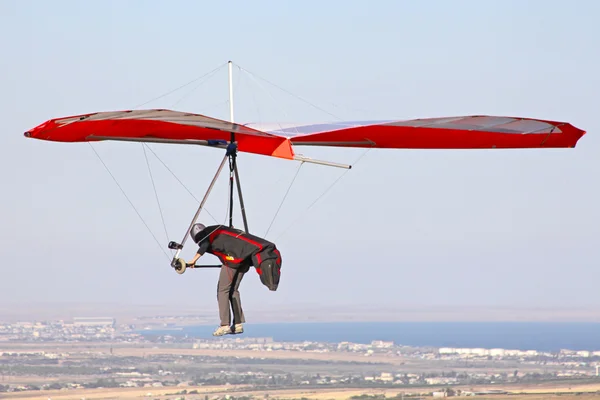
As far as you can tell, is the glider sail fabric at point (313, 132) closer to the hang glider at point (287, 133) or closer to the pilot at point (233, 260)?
the hang glider at point (287, 133)

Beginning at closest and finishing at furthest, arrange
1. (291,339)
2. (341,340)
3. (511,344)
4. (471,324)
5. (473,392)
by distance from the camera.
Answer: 1. (473,392)
2. (291,339)
3. (341,340)
4. (511,344)
5. (471,324)

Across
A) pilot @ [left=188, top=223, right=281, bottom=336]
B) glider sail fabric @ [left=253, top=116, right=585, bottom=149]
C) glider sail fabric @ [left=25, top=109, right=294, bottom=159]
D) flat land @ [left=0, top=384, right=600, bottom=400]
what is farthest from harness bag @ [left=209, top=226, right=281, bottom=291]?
flat land @ [left=0, top=384, right=600, bottom=400]

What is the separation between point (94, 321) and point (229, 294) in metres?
60.0

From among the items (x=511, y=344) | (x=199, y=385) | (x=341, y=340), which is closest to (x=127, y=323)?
(x=199, y=385)

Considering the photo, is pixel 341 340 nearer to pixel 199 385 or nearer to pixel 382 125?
pixel 199 385

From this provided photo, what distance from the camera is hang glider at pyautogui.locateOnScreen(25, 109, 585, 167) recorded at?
16609 millimetres

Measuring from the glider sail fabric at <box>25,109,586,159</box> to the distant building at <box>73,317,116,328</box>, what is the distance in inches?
2260

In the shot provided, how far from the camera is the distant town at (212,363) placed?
6581 centimetres

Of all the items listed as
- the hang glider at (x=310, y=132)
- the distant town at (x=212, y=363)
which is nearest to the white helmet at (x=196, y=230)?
the hang glider at (x=310, y=132)

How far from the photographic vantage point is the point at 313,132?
1831 cm

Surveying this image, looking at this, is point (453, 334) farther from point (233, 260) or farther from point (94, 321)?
point (233, 260)

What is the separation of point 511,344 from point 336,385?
30.1 metres

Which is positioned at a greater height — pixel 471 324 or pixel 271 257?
pixel 471 324

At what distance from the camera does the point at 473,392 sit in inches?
2633
